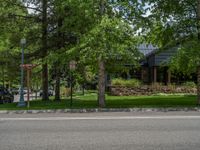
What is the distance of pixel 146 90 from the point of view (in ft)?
136

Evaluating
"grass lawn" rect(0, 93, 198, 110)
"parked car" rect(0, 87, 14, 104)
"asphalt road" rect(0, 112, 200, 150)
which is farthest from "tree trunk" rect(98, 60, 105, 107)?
"parked car" rect(0, 87, 14, 104)

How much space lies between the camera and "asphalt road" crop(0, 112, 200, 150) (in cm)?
1144

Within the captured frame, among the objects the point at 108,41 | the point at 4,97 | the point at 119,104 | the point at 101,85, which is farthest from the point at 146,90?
the point at 108,41

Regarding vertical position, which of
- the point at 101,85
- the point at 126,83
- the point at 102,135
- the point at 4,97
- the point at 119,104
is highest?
the point at 126,83

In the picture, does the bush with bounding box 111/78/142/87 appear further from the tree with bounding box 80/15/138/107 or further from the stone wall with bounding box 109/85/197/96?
the tree with bounding box 80/15/138/107

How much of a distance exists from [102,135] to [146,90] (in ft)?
93.1

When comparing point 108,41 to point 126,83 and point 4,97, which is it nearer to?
point 126,83

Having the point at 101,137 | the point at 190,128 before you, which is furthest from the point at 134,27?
the point at 101,137

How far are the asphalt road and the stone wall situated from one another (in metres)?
23.3

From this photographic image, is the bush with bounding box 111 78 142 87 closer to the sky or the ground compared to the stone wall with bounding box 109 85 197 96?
closer to the sky

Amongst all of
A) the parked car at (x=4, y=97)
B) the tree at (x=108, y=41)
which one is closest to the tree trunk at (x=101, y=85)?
the tree at (x=108, y=41)

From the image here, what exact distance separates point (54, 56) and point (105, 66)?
3.14 m

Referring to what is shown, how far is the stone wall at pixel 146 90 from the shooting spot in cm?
4116

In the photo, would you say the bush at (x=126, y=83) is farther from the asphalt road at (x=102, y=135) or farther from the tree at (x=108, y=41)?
the asphalt road at (x=102, y=135)
